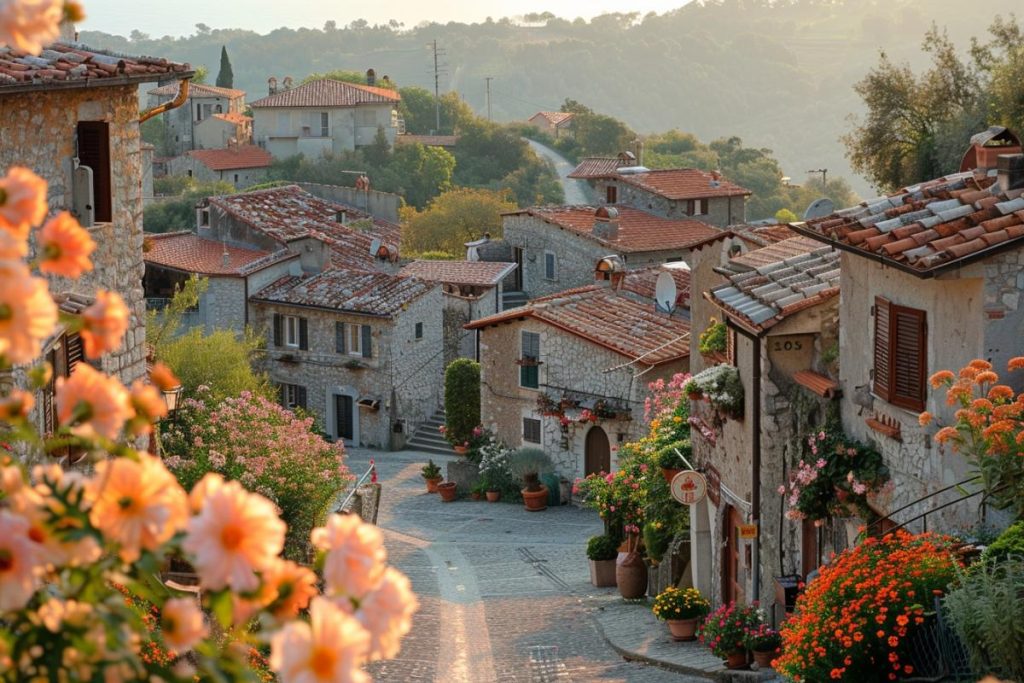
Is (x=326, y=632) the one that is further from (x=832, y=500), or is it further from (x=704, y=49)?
(x=704, y=49)

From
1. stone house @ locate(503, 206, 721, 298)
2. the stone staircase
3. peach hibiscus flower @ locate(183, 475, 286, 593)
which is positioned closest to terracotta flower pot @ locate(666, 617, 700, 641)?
peach hibiscus flower @ locate(183, 475, 286, 593)

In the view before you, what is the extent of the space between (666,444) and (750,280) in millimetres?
5150

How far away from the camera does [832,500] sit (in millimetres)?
16531

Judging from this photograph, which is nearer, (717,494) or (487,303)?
(717,494)

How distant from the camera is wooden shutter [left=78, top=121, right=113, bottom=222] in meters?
15.1

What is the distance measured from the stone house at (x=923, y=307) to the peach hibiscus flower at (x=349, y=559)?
33.0 feet

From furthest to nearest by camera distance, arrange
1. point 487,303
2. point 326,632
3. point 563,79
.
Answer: point 563,79 < point 487,303 < point 326,632

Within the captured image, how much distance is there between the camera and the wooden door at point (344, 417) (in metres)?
47.7

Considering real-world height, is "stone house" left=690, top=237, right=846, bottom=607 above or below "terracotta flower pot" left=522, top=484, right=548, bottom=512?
above

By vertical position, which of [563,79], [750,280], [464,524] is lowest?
[464,524]

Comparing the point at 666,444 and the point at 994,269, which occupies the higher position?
the point at 994,269

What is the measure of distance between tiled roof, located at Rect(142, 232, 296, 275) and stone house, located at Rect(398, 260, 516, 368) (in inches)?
185

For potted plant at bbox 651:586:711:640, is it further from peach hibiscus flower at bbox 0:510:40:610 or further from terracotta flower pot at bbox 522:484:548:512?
peach hibiscus flower at bbox 0:510:40:610

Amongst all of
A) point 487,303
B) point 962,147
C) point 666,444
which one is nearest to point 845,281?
point 666,444
